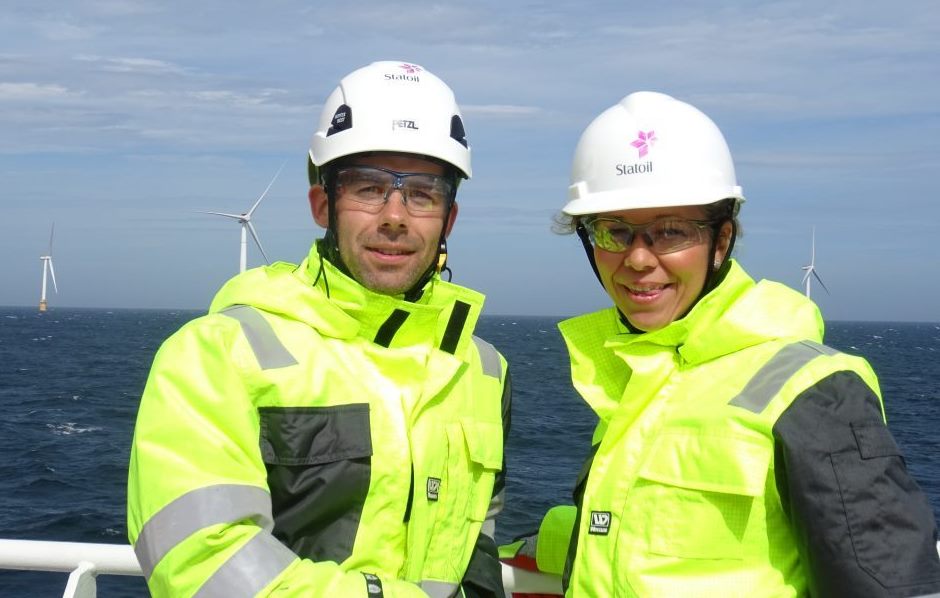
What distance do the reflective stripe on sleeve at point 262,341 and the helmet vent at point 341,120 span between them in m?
0.81

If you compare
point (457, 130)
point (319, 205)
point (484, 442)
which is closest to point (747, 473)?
point (484, 442)

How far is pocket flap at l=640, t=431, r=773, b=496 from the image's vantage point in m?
3.00

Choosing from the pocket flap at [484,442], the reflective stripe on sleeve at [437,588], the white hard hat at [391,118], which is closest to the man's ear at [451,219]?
the white hard hat at [391,118]

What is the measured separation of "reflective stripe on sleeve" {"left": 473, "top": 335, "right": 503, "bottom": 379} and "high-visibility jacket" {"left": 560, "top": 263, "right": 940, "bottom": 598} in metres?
0.58

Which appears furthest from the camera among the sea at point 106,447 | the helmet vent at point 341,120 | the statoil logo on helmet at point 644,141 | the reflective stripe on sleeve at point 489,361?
the sea at point 106,447

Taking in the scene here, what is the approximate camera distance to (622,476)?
340 cm

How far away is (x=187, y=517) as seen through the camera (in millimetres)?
2883

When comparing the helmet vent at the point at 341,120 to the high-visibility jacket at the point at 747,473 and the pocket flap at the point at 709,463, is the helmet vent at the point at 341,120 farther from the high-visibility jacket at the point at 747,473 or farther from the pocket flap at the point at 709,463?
the pocket flap at the point at 709,463

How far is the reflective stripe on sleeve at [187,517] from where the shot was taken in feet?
9.46

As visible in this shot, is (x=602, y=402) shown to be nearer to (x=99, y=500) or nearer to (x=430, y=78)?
(x=430, y=78)

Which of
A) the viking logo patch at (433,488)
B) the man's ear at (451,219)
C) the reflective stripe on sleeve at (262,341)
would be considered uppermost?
the man's ear at (451,219)

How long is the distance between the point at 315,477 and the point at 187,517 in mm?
547

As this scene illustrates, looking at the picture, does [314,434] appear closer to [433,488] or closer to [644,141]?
[433,488]

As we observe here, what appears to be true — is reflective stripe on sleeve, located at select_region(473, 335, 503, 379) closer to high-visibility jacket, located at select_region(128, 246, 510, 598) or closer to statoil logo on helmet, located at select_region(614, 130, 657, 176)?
high-visibility jacket, located at select_region(128, 246, 510, 598)
